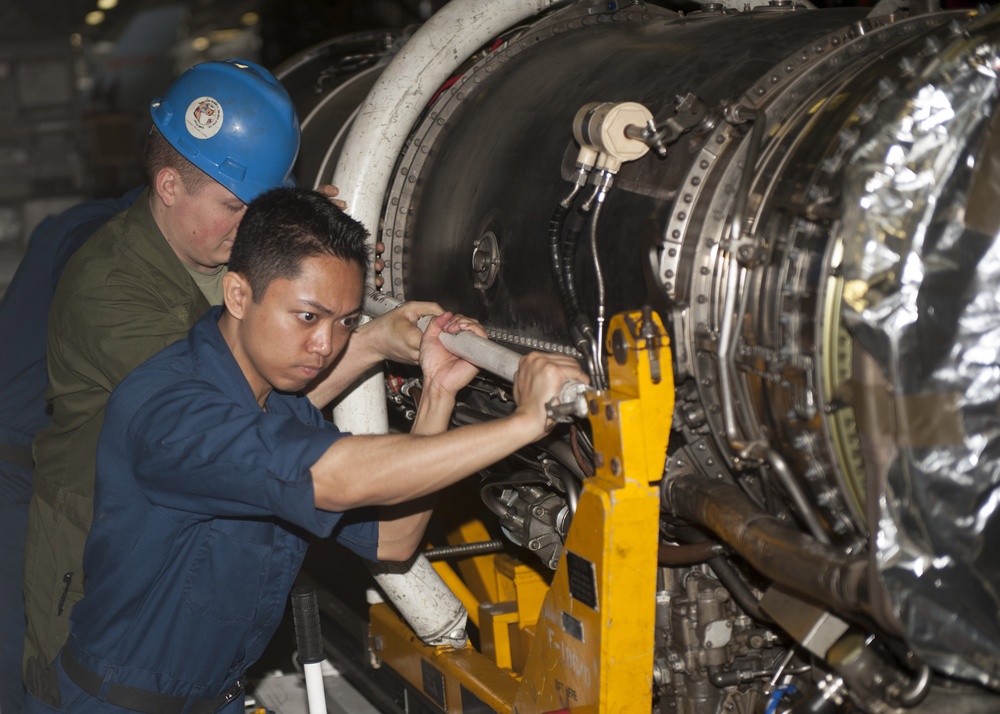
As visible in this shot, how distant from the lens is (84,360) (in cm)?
258

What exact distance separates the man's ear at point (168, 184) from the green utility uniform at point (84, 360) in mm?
58

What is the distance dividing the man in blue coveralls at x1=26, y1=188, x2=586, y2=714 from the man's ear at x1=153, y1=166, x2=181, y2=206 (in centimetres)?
50

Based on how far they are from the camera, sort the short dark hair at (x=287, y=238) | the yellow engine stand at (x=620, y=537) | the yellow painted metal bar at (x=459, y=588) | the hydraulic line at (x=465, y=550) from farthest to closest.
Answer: the yellow painted metal bar at (x=459, y=588) < the hydraulic line at (x=465, y=550) < the short dark hair at (x=287, y=238) < the yellow engine stand at (x=620, y=537)

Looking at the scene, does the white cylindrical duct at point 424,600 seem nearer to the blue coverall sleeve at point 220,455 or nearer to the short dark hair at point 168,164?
the blue coverall sleeve at point 220,455

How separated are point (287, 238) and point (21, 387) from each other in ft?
4.77

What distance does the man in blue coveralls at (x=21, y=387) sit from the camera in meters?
3.18

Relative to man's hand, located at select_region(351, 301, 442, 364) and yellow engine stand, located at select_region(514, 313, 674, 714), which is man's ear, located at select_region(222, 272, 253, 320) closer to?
man's hand, located at select_region(351, 301, 442, 364)

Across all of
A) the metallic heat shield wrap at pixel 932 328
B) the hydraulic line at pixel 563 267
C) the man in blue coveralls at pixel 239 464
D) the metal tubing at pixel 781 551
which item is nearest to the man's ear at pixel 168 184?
the man in blue coveralls at pixel 239 464

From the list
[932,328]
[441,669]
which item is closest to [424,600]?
[441,669]

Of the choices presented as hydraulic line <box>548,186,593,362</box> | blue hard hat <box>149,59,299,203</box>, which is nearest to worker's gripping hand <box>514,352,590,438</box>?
hydraulic line <box>548,186,593,362</box>

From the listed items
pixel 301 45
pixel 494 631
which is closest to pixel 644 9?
pixel 494 631

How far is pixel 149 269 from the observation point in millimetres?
2652

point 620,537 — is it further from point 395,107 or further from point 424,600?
point 395,107

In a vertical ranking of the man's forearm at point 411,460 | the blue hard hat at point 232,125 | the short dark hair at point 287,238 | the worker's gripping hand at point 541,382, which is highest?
the blue hard hat at point 232,125
